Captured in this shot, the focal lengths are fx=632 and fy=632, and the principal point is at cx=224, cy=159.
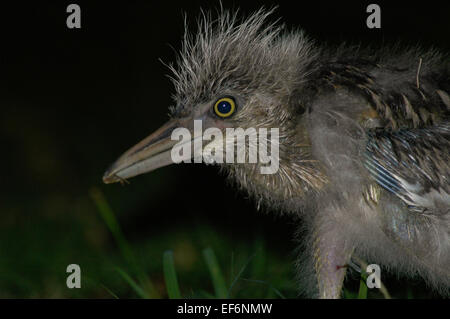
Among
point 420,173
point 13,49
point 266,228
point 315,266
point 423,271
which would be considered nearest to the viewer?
point 420,173

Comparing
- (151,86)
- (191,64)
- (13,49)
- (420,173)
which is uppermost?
(13,49)

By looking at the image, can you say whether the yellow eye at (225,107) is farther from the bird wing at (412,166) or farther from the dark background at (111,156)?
the dark background at (111,156)

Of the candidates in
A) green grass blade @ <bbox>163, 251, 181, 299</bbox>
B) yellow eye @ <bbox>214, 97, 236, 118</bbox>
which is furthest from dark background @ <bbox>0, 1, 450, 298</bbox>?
yellow eye @ <bbox>214, 97, 236, 118</bbox>

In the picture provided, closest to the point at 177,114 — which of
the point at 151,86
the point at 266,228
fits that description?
the point at 266,228

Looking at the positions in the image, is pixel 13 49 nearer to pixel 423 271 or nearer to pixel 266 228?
pixel 266 228

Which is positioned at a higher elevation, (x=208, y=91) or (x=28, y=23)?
(x=28, y=23)

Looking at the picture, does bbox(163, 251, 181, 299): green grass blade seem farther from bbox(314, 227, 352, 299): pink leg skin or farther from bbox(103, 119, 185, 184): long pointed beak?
bbox(314, 227, 352, 299): pink leg skin

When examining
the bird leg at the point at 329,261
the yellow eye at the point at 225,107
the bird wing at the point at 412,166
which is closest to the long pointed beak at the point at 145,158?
the yellow eye at the point at 225,107

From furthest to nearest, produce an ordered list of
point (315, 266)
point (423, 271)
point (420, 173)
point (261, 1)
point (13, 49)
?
point (13, 49) < point (261, 1) < point (315, 266) < point (423, 271) < point (420, 173)
